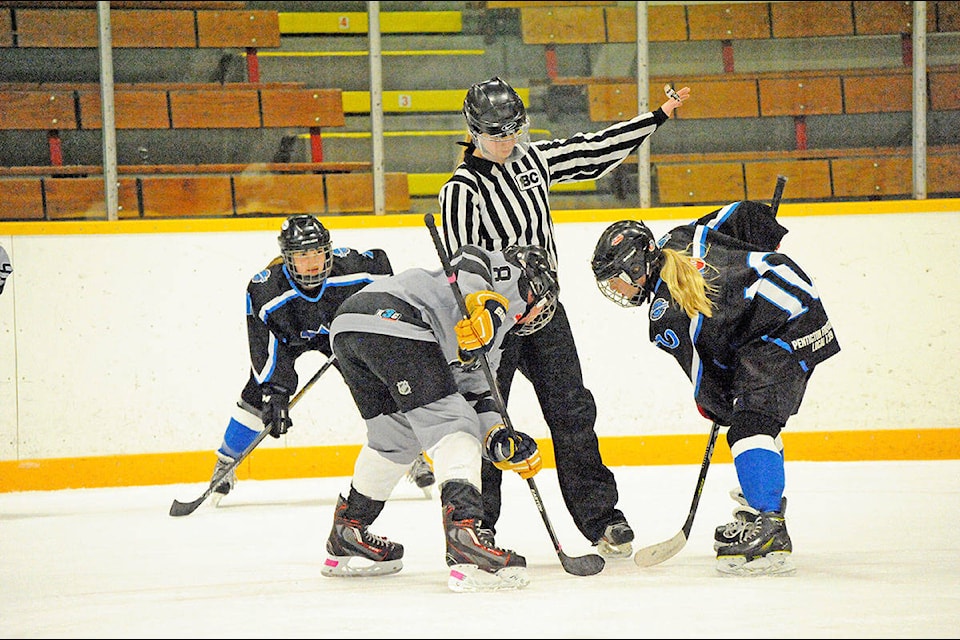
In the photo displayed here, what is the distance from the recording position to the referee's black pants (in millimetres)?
3219

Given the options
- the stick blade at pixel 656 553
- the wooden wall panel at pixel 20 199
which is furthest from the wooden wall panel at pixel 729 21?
the stick blade at pixel 656 553

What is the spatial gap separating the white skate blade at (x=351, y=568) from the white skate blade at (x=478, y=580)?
1.27 ft

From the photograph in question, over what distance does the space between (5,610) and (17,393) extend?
2325 mm

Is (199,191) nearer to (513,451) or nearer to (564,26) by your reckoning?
(564,26)

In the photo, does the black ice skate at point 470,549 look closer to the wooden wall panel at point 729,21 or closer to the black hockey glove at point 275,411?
the black hockey glove at point 275,411

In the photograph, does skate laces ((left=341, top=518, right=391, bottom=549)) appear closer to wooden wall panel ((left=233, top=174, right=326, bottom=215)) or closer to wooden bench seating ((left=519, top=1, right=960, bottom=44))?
wooden wall panel ((left=233, top=174, right=326, bottom=215))

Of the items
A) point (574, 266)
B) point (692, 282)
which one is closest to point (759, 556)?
point (692, 282)

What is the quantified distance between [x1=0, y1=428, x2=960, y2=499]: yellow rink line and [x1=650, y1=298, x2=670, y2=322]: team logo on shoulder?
7.43 ft

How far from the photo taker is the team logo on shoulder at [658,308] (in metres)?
2.89

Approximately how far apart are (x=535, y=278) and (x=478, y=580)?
26.5 inches

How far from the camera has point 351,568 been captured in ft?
10.1

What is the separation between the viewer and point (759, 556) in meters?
2.85

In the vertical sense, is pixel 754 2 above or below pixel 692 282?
above

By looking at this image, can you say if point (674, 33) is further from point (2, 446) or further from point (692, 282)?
point (2, 446)
